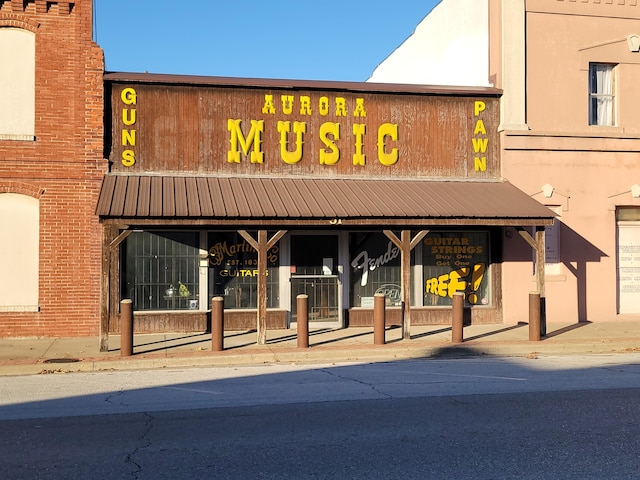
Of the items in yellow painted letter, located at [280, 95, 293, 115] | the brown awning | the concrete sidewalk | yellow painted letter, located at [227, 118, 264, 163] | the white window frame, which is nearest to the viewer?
the concrete sidewalk

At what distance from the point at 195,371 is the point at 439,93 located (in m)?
9.20

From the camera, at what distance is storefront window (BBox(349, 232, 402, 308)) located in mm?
17094

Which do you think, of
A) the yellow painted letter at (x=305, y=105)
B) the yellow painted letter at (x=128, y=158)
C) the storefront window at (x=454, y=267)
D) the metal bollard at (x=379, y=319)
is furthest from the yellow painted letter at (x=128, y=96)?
the storefront window at (x=454, y=267)

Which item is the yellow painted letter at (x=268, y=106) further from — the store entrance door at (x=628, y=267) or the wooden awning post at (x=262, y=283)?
the store entrance door at (x=628, y=267)

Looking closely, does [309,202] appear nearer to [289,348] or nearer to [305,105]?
[305,105]

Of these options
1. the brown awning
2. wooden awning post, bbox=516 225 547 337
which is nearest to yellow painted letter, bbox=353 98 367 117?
the brown awning

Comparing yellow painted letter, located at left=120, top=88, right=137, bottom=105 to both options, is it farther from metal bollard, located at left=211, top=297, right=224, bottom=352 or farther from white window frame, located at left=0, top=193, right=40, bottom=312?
metal bollard, located at left=211, top=297, right=224, bottom=352

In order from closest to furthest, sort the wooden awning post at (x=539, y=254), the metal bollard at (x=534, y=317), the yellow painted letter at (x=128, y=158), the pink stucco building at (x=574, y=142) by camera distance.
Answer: the metal bollard at (x=534, y=317)
the wooden awning post at (x=539, y=254)
the yellow painted letter at (x=128, y=158)
the pink stucco building at (x=574, y=142)

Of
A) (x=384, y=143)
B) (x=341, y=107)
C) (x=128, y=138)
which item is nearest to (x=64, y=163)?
(x=128, y=138)

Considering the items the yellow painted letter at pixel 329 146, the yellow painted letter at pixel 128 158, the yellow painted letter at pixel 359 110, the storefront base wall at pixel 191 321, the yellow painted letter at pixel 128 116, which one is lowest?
the storefront base wall at pixel 191 321

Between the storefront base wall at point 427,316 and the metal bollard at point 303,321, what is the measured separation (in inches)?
132

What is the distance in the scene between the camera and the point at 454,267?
17.5 metres

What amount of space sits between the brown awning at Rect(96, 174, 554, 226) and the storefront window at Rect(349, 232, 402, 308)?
144cm

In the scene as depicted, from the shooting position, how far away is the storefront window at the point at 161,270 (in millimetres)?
16016
